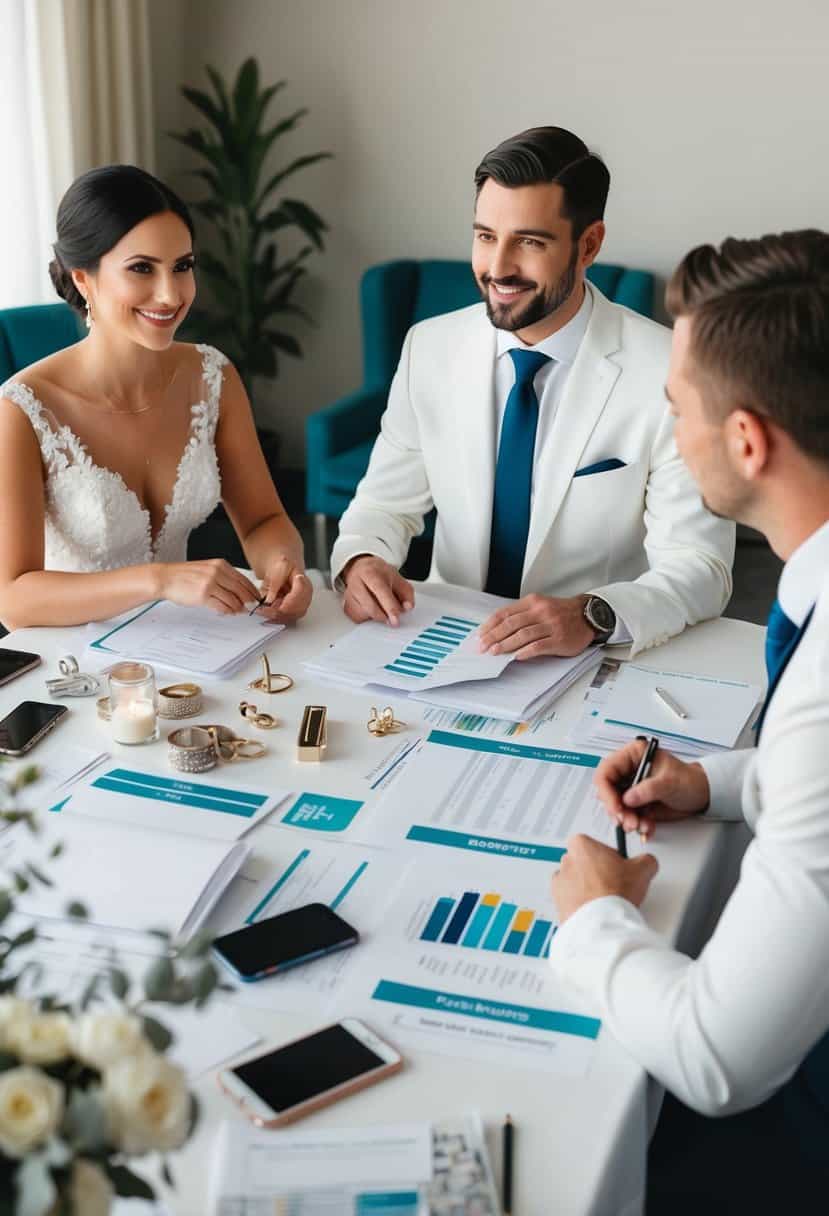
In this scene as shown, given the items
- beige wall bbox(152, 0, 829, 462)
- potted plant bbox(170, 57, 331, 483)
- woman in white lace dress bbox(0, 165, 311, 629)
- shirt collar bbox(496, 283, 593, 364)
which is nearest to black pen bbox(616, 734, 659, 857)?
woman in white lace dress bbox(0, 165, 311, 629)

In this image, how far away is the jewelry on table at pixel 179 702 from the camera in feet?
5.90

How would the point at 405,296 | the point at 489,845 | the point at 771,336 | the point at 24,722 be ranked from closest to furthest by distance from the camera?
the point at 771,336, the point at 489,845, the point at 24,722, the point at 405,296

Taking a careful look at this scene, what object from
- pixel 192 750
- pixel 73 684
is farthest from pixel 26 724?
pixel 192 750

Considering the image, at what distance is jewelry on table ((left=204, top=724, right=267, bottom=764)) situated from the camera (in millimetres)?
1691

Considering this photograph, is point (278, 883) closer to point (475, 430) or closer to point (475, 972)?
point (475, 972)

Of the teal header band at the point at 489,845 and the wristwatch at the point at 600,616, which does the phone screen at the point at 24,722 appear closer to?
the teal header band at the point at 489,845

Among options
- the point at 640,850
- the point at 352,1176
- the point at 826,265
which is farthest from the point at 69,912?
the point at 826,265

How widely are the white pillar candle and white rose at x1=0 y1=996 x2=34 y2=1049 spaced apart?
918mm

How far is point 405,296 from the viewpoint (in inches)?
192

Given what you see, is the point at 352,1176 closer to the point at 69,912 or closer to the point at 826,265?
the point at 69,912

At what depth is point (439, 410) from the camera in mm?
2582

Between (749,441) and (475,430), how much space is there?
50.1 inches

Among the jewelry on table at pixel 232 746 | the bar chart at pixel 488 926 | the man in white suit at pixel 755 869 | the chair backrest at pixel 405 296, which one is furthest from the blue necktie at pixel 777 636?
the chair backrest at pixel 405 296

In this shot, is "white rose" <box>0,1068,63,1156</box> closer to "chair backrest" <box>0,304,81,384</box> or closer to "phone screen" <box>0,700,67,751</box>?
"phone screen" <box>0,700,67,751</box>
